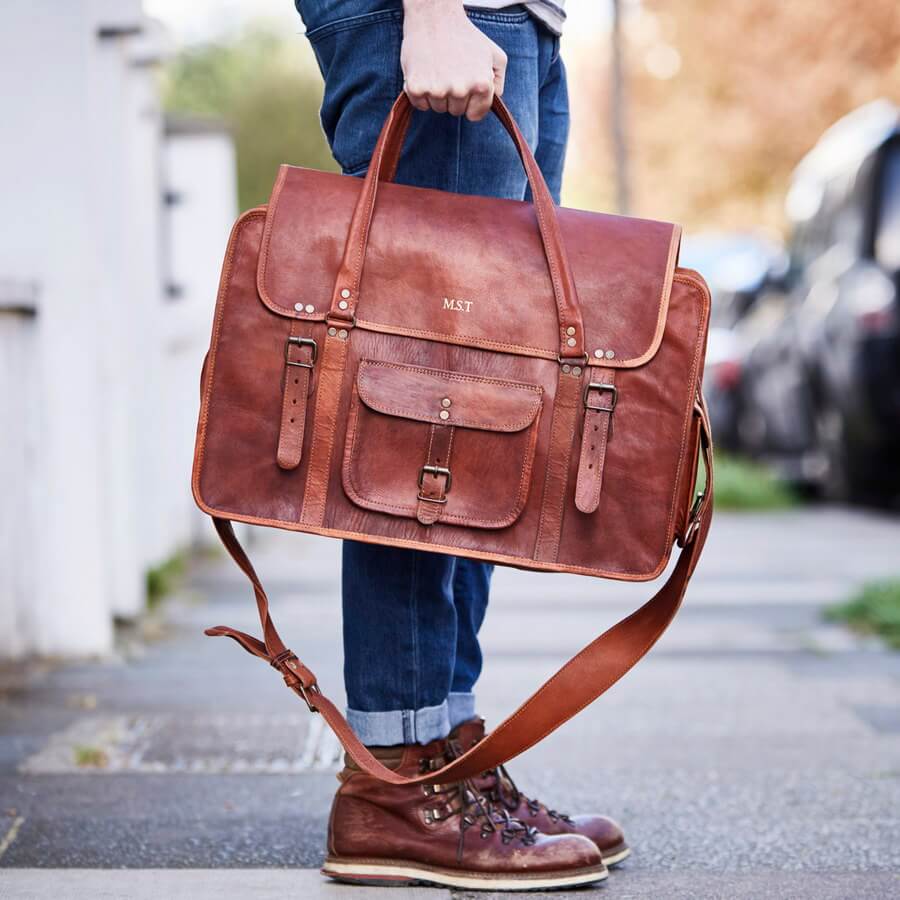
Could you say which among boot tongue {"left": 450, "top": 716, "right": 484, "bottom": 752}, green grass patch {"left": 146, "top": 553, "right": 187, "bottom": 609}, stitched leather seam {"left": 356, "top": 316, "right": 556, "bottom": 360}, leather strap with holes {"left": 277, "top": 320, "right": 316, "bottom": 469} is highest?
stitched leather seam {"left": 356, "top": 316, "right": 556, "bottom": 360}

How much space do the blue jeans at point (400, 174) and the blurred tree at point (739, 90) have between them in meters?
20.0

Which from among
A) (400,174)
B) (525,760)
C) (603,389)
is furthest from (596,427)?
(525,760)

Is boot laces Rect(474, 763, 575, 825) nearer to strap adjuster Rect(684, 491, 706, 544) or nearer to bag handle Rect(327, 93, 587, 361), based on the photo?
strap adjuster Rect(684, 491, 706, 544)

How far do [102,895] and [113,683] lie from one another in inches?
69.7

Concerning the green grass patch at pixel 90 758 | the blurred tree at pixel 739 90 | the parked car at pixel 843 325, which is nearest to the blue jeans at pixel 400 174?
the green grass patch at pixel 90 758

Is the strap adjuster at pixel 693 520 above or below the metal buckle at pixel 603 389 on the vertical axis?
below

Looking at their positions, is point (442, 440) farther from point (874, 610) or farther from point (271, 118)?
point (271, 118)

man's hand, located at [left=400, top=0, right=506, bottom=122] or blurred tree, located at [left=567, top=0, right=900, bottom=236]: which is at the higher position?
blurred tree, located at [left=567, top=0, right=900, bottom=236]

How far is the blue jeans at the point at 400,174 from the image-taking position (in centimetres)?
228

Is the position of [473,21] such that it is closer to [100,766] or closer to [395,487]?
[395,487]

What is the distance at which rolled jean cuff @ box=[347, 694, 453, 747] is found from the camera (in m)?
2.35

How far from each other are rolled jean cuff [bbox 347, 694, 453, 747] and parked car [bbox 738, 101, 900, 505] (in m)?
6.87

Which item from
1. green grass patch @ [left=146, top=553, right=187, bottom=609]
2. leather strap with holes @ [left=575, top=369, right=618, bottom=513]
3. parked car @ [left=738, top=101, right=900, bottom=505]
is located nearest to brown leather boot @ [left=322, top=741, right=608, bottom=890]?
leather strap with holes @ [left=575, top=369, right=618, bottom=513]

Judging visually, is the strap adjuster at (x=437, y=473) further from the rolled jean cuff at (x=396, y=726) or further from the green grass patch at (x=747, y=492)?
the green grass patch at (x=747, y=492)
